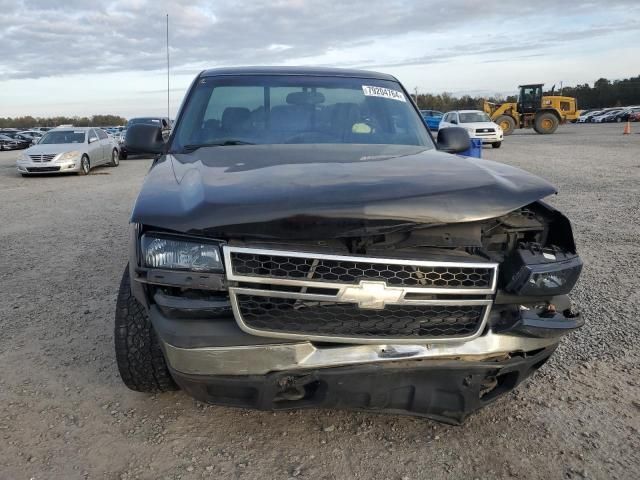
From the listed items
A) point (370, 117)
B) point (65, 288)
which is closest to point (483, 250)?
point (370, 117)

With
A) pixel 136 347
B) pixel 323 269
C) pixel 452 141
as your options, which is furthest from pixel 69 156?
pixel 323 269

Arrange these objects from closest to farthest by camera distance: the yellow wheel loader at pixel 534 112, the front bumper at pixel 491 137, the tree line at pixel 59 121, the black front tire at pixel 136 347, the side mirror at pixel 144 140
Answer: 1. the black front tire at pixel 136 347
2. the side mirror at pixel 144 140
3. the front bumper at pixel 491 137
4. the yellow wheel loader at pixel 534 112
5. the tree line at pixel 59 121

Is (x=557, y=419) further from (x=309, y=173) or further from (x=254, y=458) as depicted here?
(x=309, y=173)

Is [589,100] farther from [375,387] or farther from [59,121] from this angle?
[375,387]

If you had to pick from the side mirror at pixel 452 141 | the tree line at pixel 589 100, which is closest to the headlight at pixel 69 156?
the side mirror at pixel 452 141

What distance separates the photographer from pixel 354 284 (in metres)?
1.98

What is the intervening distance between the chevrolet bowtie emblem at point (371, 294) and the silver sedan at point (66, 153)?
1510cm

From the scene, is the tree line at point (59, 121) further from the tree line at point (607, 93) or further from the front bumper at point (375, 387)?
the front bumper at point (375, 387)

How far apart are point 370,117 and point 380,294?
199cm

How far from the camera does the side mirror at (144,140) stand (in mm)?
3590

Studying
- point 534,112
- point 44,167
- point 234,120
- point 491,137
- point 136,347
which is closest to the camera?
point 136,347

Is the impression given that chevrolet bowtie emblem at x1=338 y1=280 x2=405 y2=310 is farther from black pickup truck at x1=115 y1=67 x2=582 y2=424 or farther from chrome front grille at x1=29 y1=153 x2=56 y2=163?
chrome front grille at x1=29 y1=153 x2=56 y2=163

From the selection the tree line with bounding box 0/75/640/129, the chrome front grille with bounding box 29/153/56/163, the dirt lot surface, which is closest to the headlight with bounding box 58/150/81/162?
the chrome front grille with bounding box 29/153/56/163

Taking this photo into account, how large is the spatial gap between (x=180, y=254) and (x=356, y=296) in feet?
2.22
